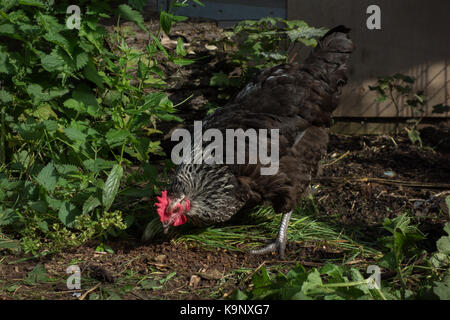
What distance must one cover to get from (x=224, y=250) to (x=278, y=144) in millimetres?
769

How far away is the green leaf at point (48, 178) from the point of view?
2.15 meters

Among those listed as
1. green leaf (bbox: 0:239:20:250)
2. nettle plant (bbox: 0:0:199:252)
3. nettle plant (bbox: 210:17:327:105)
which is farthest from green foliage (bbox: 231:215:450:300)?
nettle plant (bbox: 210:17:327:105)

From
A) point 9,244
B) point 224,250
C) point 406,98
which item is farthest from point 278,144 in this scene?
point 406,98

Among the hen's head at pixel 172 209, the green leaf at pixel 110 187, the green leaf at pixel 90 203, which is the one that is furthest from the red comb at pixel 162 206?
the green leaf at pixel 90 203

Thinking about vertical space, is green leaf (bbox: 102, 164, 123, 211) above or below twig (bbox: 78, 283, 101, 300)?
above

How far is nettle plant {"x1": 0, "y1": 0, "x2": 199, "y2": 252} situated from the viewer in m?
2.20

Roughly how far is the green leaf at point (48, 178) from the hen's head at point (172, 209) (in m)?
0.57

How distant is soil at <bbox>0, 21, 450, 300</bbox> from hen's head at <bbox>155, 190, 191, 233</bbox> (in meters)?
0.24

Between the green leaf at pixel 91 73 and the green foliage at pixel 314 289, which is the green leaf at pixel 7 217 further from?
the green foliage at pixel 314 289

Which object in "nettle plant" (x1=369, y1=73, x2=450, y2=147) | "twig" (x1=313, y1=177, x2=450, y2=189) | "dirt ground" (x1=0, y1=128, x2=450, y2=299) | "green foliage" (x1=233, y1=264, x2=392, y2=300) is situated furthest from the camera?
"nettle plant" (x1=369, y1=73, x2=450, y2=147)

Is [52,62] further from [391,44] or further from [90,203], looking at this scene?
[391,44]

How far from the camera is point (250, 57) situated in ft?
12.0

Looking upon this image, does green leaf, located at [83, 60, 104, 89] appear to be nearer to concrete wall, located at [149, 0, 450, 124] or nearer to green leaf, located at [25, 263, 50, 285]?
green leaf, located at [25, 263, 50, 285]

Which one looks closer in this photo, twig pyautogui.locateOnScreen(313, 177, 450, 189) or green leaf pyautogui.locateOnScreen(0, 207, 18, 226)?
green leaf pyautogui.locateOnScreen(0, 207, 18, 226)
